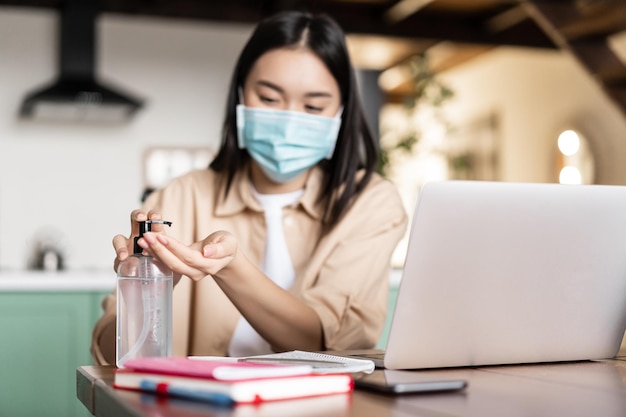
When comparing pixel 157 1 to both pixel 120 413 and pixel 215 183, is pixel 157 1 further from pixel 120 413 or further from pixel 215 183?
pixel 120 413

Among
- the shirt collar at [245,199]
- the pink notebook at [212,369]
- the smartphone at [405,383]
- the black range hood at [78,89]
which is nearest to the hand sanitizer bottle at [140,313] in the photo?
the pink notebook at [212,369]

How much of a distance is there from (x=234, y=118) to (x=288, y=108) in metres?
0.15

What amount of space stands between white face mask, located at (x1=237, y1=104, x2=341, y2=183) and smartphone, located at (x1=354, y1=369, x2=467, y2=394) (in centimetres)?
82

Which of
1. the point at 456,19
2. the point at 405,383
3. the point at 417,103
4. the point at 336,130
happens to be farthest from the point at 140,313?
the point at 456,19

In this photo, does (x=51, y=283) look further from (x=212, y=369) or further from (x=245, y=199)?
(x=212, y=369)

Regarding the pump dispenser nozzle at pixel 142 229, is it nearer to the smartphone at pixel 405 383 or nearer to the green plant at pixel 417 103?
the smartphone at pixel 405 383

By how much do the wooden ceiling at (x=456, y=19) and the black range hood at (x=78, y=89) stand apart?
103mm

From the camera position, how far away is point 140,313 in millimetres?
1166

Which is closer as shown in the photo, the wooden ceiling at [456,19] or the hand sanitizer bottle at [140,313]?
the hand sanitizer bottle at [140,313]

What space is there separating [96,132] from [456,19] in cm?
243

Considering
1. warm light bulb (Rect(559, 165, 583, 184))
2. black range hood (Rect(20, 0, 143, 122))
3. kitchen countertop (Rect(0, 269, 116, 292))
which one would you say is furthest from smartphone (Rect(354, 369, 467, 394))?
warm light bulb (Rect(559, 165, 583, 184))

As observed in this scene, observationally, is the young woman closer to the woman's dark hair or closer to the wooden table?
the woman's dark hair

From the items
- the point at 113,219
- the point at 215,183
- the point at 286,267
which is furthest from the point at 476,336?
the point at 113,219

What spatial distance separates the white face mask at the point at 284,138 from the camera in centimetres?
186
